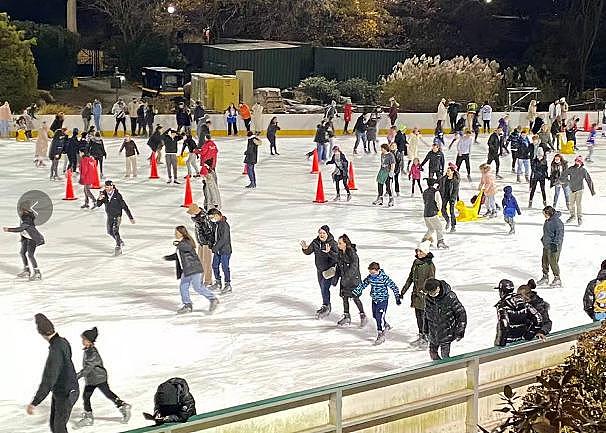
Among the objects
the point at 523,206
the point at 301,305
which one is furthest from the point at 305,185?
the point at 301,305

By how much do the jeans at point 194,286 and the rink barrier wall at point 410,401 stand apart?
546 centimetres

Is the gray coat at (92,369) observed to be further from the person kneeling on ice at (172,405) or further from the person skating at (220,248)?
the person skating at (220,248)

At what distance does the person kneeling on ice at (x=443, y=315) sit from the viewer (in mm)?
9141

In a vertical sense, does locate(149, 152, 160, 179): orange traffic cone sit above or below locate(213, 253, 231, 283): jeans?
above

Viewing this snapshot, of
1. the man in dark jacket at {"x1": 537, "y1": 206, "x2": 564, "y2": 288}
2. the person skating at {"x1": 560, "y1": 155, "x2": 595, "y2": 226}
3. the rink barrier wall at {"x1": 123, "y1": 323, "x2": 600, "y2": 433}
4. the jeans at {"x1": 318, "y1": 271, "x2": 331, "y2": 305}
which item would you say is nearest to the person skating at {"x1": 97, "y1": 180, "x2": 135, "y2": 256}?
the jeans at {"x1": 318, "y1": 271, "x2": 331, "y2": 305}

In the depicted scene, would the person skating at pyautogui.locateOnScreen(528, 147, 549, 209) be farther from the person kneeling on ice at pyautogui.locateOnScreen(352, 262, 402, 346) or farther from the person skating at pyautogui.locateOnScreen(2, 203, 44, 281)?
the person skating at pyautogui.locateOnScreen(2, 203, 44, 281)

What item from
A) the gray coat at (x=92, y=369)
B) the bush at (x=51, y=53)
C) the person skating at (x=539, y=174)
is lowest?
the gray coat at (x=92, y=369)

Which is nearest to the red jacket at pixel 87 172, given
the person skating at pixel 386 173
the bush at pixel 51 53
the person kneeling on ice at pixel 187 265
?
the person skating at pixel 386 173

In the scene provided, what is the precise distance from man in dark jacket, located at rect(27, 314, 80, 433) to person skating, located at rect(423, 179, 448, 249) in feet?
26.6

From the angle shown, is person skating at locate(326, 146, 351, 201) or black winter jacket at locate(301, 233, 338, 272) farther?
person skating at locate(326, 146, 351, 201)

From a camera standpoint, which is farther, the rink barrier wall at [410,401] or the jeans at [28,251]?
the jeans at [28,251]

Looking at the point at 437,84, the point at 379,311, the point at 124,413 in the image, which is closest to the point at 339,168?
the point at 379,311

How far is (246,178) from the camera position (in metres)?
21.5

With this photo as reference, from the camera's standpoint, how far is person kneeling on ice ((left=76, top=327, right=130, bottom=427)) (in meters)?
8.27
